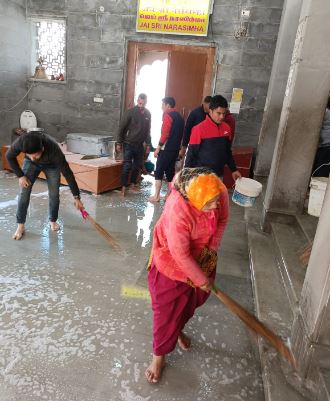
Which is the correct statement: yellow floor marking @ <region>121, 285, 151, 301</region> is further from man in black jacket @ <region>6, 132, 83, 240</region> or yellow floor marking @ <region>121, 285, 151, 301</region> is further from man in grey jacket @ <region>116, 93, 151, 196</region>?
man in grey jacket @ <region>116, 93, 151, 196</region>

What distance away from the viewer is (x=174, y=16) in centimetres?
664

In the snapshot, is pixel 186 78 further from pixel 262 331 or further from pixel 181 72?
pixel 262 331

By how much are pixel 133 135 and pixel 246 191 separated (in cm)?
266

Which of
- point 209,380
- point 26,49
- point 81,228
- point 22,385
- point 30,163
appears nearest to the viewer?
point 22,385

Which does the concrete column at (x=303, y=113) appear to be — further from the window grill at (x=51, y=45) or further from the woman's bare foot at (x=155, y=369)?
the window grill at (x=51, y=45)

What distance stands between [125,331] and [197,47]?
6147 millimetres

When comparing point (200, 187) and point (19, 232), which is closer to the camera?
point (200, 187)

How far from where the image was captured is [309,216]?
3.57 meters

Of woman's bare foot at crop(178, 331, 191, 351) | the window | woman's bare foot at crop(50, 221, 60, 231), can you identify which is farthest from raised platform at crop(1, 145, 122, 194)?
woman's bare foot at crop(178, 331, 191, 351)

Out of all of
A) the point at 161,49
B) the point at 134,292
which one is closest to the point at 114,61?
the point at 161,49

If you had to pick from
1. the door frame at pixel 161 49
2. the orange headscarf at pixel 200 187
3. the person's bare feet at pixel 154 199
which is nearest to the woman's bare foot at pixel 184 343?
the orange headscarf at pixel 200 187

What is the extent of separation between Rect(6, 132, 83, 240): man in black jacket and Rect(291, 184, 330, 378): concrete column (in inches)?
93.9

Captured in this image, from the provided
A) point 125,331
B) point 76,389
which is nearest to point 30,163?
point 125,331

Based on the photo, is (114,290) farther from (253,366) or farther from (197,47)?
(197,47)
